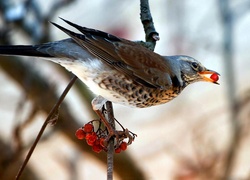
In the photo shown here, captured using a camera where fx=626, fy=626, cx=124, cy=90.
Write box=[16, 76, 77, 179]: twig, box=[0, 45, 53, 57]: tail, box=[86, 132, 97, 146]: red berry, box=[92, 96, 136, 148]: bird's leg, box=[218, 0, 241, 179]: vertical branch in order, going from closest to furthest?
box=[16, 76, 77, 179]: twig
box=[0, 45, 53, 57]: tail
box=[92, 96, 136, 148]: bird's leg
box=[86, 132, 97, 146]: red berry
box=[218, 0, 241, 179]: vertical branch

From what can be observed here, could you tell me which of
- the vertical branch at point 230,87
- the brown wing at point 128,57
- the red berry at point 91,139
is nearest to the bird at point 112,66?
the brown wing at point 128,57

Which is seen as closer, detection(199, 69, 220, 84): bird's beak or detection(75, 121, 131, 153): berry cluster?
detection(75, 121, 131, 153): berry cluster

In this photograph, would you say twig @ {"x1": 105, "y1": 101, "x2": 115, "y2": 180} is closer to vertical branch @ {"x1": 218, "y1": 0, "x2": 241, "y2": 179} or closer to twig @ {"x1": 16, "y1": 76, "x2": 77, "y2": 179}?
twig @ {"x1": 16, "y1": 76, "x2": 77, "y2": 179}

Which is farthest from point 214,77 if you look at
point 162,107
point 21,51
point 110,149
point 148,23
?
point 162,107

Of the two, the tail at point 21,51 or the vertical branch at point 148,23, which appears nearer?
the tail at point 21,51

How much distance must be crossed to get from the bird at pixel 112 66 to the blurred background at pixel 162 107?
1277 millimetres

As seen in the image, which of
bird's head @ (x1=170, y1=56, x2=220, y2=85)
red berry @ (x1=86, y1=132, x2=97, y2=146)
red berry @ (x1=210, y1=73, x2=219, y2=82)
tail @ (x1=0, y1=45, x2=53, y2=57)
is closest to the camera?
tail @ (x1=0, y1=45, x2=53, y2=57)

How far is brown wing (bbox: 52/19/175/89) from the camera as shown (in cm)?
219

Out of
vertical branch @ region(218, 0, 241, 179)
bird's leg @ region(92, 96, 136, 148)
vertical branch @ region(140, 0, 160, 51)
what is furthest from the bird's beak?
vertical branch @ region(218, 0, 241, 179)

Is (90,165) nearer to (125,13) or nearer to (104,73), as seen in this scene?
(125,13)

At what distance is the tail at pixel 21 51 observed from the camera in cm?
198

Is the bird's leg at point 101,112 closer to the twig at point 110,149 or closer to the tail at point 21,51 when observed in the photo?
the twig at point 110,149

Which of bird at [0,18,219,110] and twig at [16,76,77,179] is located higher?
bird at [0,18,219,110]

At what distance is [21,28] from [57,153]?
1.71 metres
